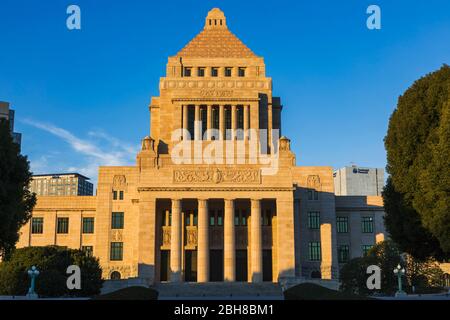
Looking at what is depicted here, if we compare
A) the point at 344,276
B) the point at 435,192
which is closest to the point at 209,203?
the point at 344,276

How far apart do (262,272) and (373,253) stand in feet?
38.6

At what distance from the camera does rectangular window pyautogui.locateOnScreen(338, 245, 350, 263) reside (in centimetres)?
7006

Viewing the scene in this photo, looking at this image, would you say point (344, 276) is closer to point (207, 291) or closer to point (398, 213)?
point (207, 291)

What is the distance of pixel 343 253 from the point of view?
70.4m

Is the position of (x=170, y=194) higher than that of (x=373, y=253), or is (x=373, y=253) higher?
(x=170, y=194)

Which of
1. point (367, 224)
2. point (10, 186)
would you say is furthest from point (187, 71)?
point (10, 186)

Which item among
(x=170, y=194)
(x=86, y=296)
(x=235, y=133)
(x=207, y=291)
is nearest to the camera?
(x=86, y=296)

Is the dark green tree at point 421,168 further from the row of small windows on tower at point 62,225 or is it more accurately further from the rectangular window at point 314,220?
the row of small windows on tower at point 62,225

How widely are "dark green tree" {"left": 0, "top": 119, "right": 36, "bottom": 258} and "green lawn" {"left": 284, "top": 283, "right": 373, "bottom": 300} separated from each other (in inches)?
651

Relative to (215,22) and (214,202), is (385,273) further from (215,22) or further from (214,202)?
(215,22)

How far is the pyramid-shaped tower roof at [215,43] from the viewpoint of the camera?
80.3 m

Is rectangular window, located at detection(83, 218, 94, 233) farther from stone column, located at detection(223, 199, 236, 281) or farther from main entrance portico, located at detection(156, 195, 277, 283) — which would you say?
stone column, located at detection(223, 199, 236, 281)

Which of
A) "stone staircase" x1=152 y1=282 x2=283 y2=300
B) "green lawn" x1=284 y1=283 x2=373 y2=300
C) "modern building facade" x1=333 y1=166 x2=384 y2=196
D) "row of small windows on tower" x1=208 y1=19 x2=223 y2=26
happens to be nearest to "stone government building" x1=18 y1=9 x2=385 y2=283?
"row of small windows on tower" x1=208 y1=19 x2=223 y2=26

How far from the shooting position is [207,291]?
5278 cm
